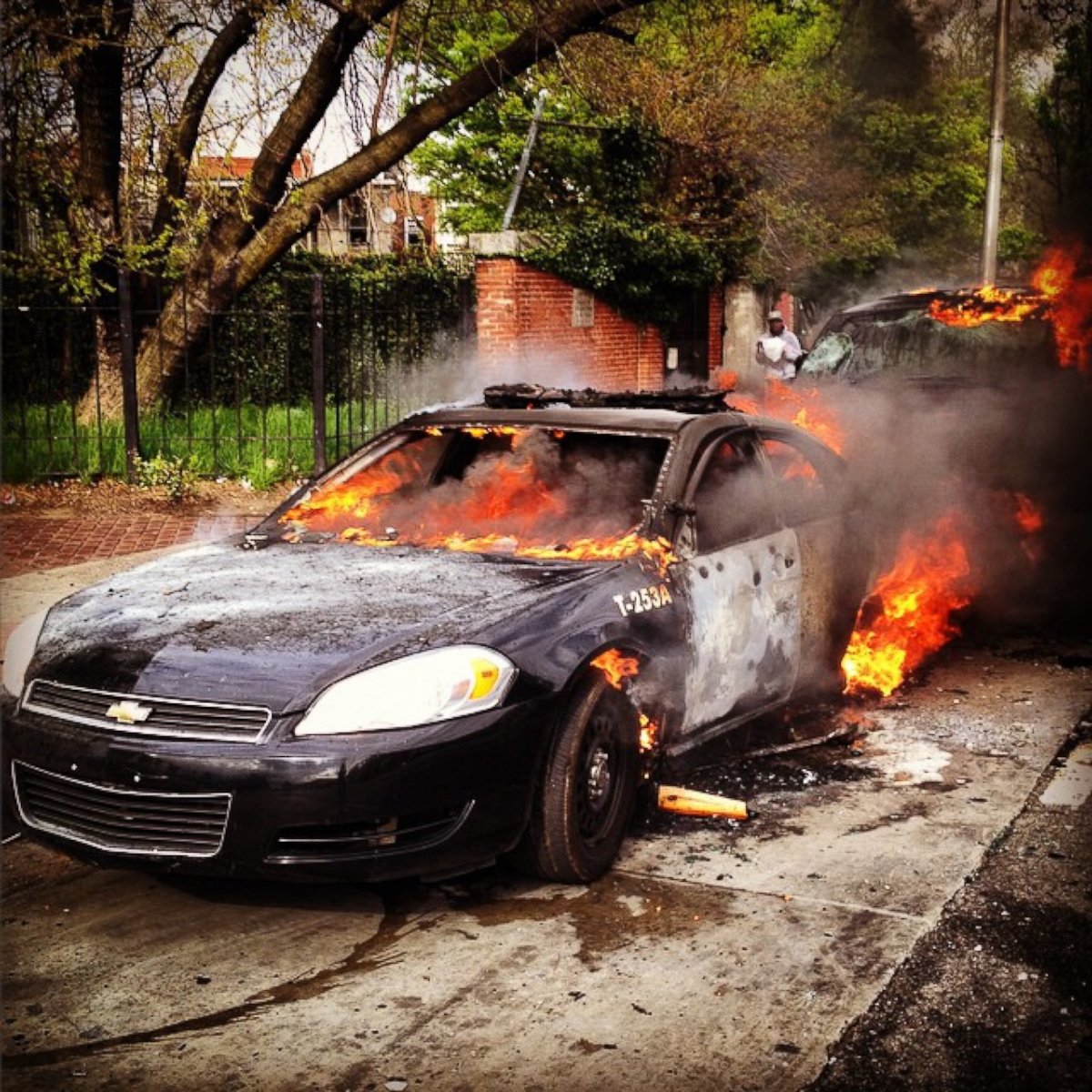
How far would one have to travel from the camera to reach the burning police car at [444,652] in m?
3.84

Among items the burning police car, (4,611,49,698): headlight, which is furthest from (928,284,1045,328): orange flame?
(4,611,49,698): headlight

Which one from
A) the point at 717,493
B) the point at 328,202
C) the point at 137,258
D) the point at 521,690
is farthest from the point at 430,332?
the point at 521,690

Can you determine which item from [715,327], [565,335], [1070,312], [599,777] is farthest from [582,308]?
[599,777]

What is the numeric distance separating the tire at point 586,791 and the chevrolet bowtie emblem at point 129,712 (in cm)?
119

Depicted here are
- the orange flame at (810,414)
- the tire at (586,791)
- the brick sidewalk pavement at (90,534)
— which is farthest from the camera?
the brick sidewalk pavement at (90,534)

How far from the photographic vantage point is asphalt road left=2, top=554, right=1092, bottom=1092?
333cm

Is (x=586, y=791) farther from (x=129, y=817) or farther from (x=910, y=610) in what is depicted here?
(x=910, y=610)

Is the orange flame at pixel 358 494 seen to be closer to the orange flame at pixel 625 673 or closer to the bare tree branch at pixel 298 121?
the orange flame at pixel 625 673

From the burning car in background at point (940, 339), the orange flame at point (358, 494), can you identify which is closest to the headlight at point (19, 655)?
the orange flame at point (358, 494)

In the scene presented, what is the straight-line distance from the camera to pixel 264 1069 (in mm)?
3303

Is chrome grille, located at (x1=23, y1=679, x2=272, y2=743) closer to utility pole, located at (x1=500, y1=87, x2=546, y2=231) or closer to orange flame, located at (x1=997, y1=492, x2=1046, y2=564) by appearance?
orange flame, located at (x1=997, y1=492, x2=1046, y2=564)

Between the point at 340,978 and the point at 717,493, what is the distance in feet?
8.17

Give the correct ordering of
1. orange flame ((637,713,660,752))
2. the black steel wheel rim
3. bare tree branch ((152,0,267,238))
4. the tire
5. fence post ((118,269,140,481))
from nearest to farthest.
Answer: the tire < the black steel wheel rim < orange flame ((637,713,660,752)) < fence post ((118,269,140,481)) < bare tree branch ((152,0,267,238))

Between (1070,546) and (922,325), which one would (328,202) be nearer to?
(922,325)
